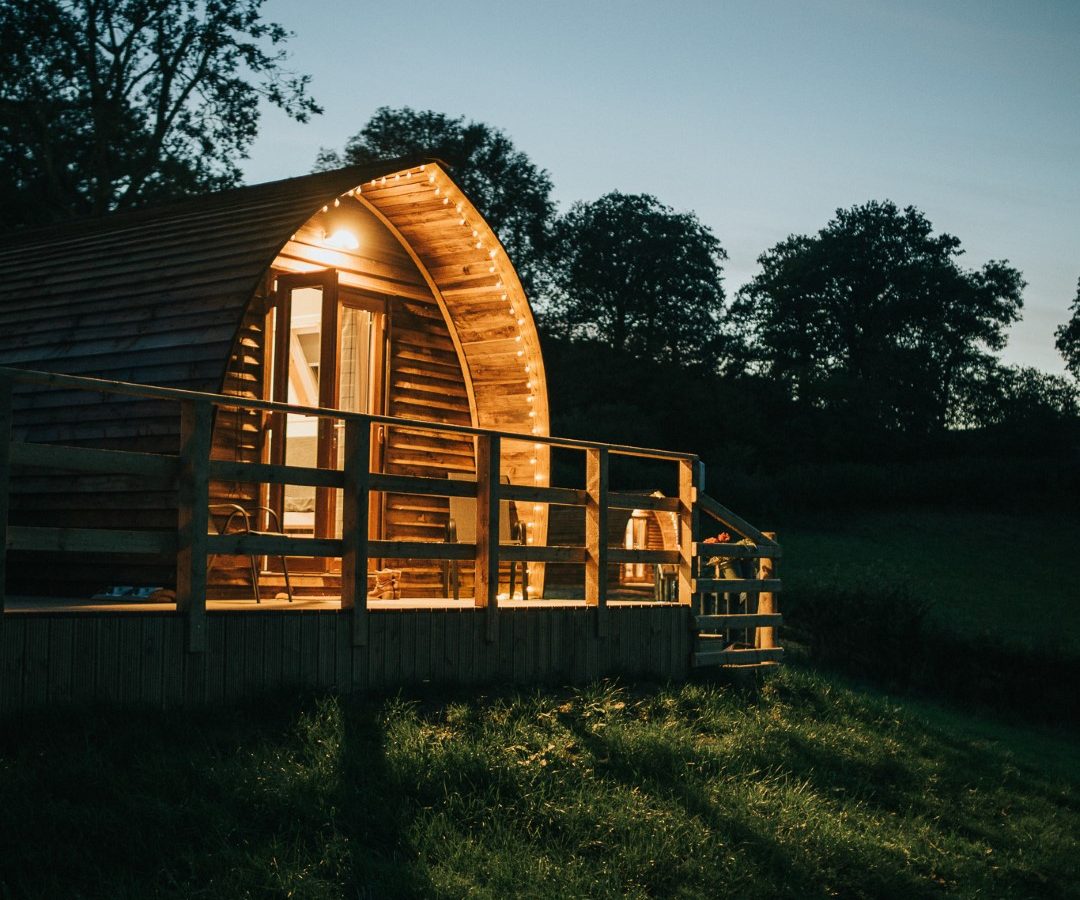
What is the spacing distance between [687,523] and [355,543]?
361 centimetres

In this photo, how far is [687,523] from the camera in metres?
10.5

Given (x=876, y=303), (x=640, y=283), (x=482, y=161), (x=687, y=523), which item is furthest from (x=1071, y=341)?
(x=687, y=523)

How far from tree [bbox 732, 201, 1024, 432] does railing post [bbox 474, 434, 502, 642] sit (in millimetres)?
39366

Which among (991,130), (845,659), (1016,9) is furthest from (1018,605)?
(1016,9)

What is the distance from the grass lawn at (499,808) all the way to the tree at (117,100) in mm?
22004

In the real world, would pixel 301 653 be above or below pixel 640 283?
below

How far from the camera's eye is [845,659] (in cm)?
1922

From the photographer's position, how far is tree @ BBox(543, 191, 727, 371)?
4575 cm

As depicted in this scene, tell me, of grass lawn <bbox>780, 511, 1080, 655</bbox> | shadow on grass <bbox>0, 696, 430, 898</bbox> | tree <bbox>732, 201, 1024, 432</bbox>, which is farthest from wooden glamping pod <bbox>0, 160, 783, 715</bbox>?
tree <bbox>732, 201, 1024, 432</bbox>

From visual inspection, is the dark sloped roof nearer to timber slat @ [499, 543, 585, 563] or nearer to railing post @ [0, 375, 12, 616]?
timber slat @ [499, 543, 585, 563]

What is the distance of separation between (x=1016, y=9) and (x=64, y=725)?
15.3 meters

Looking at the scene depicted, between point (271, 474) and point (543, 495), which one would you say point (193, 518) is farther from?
point (543, 495)

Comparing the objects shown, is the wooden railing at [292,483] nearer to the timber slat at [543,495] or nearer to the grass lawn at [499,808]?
the timber slat at [543,495]

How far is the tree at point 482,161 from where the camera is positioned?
129 ft
